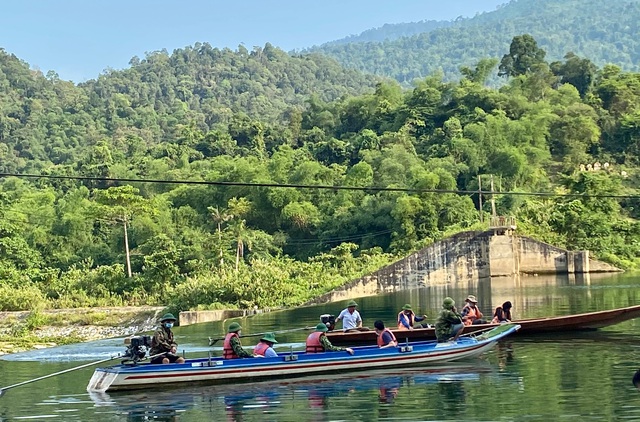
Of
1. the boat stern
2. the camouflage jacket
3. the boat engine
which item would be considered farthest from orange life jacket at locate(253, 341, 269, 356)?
the camouflage jacket

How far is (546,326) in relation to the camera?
26594 mm

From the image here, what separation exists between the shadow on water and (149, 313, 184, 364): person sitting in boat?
620 mm

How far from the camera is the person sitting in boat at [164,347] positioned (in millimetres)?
20219

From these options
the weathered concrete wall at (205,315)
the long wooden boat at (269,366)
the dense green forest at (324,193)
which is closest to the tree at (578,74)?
the dense green forest at (324,193)

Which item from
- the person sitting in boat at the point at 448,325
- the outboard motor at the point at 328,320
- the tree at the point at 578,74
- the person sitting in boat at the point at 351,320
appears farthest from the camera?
the tree at the point at 578,74

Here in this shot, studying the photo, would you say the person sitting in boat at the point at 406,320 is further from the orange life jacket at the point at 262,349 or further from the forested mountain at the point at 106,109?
the forested mountain at the point at 106,109

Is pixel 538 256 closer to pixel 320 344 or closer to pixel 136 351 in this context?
pixel 320 344

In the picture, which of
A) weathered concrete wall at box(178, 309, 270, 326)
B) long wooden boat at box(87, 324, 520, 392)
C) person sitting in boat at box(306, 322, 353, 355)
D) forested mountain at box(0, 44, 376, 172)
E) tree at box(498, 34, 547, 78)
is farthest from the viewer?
forested mountain at box(0, 44, 376, 172)

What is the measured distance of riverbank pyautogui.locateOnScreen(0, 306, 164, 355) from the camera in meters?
44.2

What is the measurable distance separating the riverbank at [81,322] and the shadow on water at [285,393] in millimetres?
23431

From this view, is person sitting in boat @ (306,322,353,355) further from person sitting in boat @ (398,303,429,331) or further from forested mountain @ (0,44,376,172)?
forested mountain @ (0,44,376,172)

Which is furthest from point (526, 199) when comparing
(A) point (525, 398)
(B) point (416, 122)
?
(A) point (525, 398)

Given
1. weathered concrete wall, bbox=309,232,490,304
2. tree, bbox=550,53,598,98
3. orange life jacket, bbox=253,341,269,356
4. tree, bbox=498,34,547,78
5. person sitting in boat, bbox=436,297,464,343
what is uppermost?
tree, bbox=498,34,547,78

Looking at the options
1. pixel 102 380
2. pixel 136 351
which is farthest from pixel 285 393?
pixel 102 380
